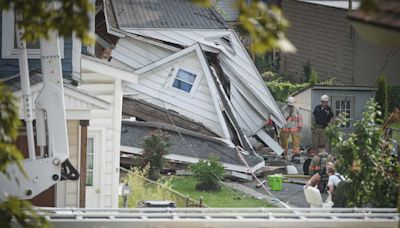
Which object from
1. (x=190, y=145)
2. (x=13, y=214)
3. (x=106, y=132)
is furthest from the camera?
(x=190, y=145)

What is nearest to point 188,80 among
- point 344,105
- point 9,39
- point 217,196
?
point 344,105

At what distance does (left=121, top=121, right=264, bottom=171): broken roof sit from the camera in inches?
1050

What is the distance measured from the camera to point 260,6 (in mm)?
7492

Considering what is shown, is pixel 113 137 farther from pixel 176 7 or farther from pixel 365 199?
pixel 176 7

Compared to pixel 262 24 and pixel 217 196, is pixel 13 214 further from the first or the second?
pixel 217 196

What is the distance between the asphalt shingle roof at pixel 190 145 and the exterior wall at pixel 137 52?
264 centimetres

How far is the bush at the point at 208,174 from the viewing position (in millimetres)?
25094

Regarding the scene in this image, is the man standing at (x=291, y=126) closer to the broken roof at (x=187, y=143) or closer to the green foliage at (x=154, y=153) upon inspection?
the broken roof at (x=187, y=143)

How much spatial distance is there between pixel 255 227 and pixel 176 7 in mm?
19342

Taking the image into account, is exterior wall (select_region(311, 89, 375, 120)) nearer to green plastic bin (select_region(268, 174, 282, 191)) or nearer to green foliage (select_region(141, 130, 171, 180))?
green plastic bin (select_region(268, 174, 282, 191))

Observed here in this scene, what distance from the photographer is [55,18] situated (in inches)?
310

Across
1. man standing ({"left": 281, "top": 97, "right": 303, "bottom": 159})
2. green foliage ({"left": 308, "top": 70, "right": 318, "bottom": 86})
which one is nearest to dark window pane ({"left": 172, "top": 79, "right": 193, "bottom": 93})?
man standing ({"left": 281, "top": 97, "right": 303, "bottom": 159})

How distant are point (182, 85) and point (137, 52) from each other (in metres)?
1.38

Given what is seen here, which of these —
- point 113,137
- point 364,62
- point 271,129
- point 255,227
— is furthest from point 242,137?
point 255,227
